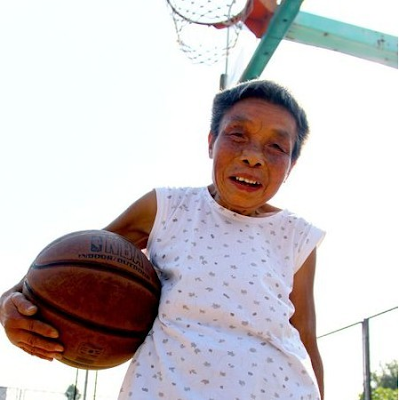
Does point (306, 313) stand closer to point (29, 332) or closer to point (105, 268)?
point (105, 268)

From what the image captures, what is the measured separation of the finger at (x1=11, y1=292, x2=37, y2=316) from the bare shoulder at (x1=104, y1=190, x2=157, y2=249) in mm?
418

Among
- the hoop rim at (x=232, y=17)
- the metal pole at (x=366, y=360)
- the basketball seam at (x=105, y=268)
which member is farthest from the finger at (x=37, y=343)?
the metal pole at (x=366, y=360)

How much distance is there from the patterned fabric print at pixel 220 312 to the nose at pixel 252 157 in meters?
0.20

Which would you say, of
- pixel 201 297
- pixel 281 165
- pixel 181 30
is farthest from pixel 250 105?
pixel 181 30

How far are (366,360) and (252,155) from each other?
3870mm

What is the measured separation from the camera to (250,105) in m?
2.26

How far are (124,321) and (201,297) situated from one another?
267 mm

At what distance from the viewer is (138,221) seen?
2.35 metres

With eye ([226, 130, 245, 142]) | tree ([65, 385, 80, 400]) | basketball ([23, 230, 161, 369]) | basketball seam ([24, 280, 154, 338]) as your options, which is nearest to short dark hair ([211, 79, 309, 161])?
eye ([226, 130, 245, 142])

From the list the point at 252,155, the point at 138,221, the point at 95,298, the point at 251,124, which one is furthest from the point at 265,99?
the point at 95,298

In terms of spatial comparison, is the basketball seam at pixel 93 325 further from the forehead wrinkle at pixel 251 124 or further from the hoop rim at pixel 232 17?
the hoop rim at pixel 232 17

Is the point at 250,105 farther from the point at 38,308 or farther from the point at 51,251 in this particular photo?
the point at 38,308

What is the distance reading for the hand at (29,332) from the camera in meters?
2.00

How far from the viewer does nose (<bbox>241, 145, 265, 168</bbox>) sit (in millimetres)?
2143
